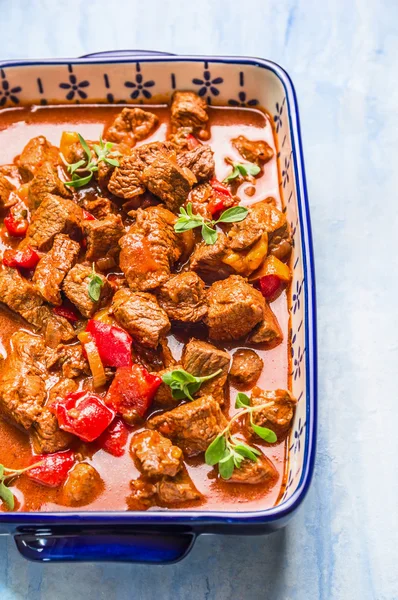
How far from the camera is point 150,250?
4.58 m

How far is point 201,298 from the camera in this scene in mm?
4578

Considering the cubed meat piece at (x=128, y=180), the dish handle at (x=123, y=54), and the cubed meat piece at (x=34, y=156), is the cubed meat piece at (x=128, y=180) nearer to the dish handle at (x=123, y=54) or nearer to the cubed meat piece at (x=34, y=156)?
the cubed meat piece at (x=34, y=156)

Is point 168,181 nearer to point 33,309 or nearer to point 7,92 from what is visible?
point 33,309

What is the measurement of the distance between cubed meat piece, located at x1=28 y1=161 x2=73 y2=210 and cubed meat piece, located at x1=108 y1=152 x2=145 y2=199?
1.08 feet

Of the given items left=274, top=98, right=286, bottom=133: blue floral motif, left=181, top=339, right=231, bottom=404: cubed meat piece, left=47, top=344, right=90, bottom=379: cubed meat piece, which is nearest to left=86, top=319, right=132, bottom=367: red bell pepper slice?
left=47, top=344, right=90, bottom=379: cubed meat piece

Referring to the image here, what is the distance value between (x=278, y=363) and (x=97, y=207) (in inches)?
60.6

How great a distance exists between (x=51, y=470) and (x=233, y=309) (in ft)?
4.43

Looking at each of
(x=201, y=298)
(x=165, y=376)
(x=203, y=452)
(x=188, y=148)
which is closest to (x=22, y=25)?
(x=188, y=148)

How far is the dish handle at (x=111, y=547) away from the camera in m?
3.96

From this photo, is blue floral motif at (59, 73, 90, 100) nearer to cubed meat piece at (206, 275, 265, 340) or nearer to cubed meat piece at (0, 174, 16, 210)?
cubed meat piece at (0, 174, 16, 210)

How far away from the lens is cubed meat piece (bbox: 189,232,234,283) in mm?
4664

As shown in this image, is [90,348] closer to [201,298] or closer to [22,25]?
[201,298]

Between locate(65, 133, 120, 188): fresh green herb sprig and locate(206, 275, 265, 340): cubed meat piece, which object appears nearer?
locate(206, 275, 265, 340): cubed meat piece

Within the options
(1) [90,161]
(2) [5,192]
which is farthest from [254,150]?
(2) [5,192]
